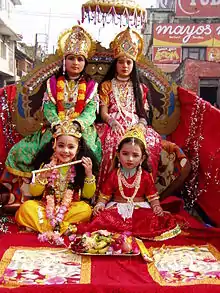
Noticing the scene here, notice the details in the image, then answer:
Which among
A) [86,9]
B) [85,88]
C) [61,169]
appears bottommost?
[61,169]

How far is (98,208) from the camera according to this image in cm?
326

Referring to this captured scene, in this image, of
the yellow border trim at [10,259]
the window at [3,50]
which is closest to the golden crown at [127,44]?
the yellow border trim at [10,259]

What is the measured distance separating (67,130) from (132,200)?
0.73 m

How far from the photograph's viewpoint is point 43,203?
10.8 feet

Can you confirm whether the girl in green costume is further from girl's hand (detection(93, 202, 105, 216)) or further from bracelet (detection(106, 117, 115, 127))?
girl's hand (detection(93, 202, 105, 216))

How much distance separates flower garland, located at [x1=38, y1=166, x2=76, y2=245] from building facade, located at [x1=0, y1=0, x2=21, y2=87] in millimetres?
19956

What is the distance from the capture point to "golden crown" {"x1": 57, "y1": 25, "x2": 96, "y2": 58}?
12.8ft

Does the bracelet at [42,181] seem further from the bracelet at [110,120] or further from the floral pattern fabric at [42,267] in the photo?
the bracelet at [110,120]

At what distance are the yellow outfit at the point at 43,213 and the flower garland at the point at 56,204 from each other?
4cm

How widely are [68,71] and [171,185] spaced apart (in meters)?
1.41

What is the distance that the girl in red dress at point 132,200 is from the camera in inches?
122

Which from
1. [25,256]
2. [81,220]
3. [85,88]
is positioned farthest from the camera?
[85,88]

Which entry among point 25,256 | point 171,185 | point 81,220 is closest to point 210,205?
point 171,185

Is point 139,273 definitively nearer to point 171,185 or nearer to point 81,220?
point 81,220
